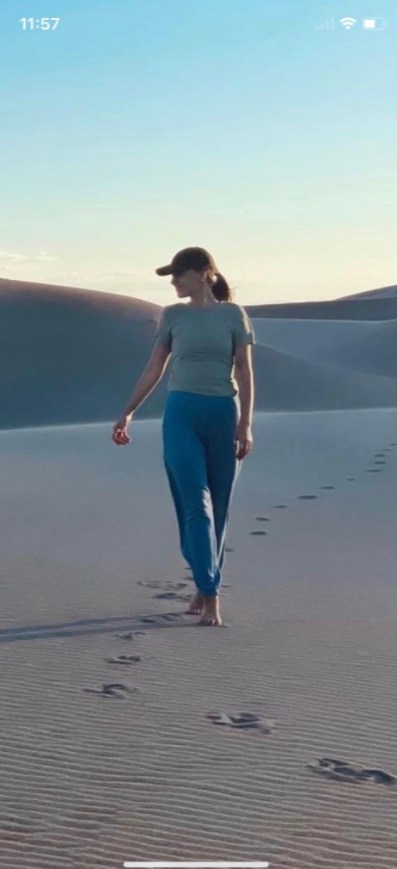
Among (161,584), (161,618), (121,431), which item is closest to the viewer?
(161,618)

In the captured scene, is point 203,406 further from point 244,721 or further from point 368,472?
point 368,472

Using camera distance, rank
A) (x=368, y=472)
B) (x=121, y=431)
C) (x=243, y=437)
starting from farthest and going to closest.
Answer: (x=368, y=472) < (x=121, y=431) < (x=243, y=437)

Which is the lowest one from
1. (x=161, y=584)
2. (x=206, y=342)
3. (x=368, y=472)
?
(x=368, y=472)

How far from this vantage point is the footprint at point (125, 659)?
18.3 feet

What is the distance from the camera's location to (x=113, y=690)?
16.7 feet

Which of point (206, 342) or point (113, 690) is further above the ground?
point (206, 342)

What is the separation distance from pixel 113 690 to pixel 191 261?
7.15 ft

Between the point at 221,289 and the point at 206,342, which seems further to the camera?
the point at 221,289

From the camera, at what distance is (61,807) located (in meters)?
3.82

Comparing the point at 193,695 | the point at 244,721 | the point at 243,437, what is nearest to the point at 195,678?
the point at 193,695

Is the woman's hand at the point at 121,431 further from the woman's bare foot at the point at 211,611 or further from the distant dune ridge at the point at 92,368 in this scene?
the distant dune ridge at the point at 92,368

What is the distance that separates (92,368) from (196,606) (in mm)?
30063

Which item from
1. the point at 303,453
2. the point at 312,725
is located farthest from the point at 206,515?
the point at 303,453

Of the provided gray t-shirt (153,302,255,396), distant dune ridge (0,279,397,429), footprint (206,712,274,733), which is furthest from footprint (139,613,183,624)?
distant dune ridge (0,279,397,429)
